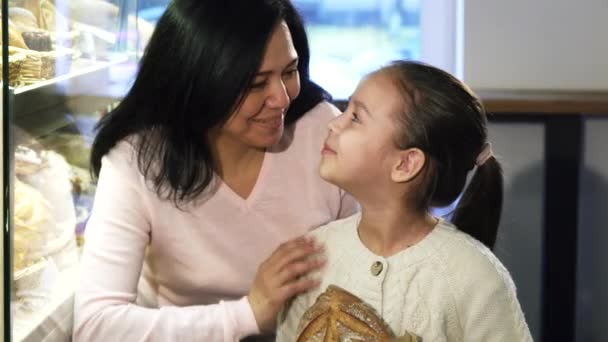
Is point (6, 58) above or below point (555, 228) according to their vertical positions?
above

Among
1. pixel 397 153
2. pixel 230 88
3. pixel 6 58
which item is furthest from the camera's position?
pixel 230 88

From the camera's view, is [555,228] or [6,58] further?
[555,228]

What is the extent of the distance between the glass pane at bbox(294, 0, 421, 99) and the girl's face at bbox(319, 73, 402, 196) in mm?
1817

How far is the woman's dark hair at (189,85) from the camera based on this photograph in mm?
1677

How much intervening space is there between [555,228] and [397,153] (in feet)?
5.52

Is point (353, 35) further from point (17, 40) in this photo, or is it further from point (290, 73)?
point (17, 40)

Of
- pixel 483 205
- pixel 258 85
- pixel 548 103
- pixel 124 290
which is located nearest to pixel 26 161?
pixel 124 290

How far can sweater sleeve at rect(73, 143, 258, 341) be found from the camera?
5.27ft

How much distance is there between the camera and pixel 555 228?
3104 mm

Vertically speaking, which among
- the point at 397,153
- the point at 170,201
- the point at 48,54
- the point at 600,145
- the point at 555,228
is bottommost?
the point at 555,228

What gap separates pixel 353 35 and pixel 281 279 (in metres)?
1.97

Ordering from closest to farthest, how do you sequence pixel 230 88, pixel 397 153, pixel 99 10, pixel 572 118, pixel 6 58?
pixel 6 58, pixel 397 153, pixel 230 88, pixel 99 10, pixel 572 118

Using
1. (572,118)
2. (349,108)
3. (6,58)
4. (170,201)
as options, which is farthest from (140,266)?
(572,118)

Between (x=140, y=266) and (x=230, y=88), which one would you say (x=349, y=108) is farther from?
(x=140, y=266)
